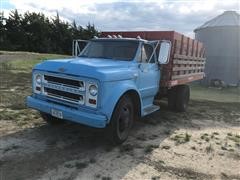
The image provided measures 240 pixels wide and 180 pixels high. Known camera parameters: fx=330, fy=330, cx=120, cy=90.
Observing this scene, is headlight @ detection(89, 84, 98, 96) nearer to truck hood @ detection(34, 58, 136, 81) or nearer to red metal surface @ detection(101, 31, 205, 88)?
truck hood @ detection(34, 58, 136, 81)

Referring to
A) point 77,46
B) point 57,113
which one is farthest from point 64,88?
point 77,46

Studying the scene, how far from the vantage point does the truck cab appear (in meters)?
5.44

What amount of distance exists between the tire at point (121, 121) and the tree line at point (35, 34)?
29020mm

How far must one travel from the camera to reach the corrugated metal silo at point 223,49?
20078mm

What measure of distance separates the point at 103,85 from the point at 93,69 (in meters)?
0.33

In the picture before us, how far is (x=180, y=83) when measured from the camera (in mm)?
8781

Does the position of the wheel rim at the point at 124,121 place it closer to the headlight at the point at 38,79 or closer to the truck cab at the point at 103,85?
the truck cab at the point at 103,85

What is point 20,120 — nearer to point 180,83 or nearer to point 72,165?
point 72,165

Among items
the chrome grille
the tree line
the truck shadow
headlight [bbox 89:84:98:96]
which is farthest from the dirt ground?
the tree line

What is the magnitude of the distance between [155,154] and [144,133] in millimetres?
1225

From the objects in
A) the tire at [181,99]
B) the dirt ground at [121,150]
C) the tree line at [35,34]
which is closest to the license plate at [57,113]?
the dirt ground at [121,150]

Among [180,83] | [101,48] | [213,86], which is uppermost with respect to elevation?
[101,48]

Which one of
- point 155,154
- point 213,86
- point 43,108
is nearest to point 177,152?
point 155,154

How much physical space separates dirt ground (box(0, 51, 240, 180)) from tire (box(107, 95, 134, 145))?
0.62ft
